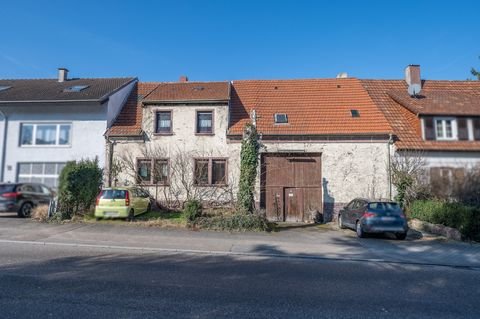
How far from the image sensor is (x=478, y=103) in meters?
19.1

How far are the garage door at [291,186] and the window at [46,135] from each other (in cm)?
1230

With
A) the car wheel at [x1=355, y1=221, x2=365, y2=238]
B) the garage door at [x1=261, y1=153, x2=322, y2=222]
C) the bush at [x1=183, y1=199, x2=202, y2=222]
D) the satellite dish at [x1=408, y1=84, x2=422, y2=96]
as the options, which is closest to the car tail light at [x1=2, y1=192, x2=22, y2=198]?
the bush at [x1=183, y1=199, x2=202, y2=222]

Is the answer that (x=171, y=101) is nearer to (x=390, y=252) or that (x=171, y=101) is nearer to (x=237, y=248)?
(x=237, y=248)

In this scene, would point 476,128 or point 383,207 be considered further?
point 476,128

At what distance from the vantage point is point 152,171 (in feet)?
59.7

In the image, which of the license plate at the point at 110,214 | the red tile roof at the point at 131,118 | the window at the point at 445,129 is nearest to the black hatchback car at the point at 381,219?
the window at the point at 445,129

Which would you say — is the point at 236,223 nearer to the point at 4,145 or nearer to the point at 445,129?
the point at 445,129

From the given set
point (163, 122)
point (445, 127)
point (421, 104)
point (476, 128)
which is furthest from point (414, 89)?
point (163, 122)

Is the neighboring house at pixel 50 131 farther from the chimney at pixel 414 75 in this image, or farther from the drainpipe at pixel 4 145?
the chimney at pixel 414 75

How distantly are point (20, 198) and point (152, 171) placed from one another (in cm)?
634

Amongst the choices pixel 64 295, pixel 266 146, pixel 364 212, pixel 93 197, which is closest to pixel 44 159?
pixel 93 197

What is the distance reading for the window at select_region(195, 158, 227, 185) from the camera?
706 inches

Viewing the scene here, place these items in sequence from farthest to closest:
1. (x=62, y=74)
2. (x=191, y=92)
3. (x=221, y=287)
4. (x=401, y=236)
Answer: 1. (x=62, y=74)
2. (x=191, y=92)
3. (x=401, y=236)
4. (x=221, y=287)

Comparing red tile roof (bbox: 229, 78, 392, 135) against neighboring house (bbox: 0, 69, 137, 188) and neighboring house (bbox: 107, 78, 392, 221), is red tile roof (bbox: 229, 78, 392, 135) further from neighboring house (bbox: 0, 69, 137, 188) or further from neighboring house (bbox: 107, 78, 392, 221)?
neighboring house (bbox: 0, 69, 137, 188)
